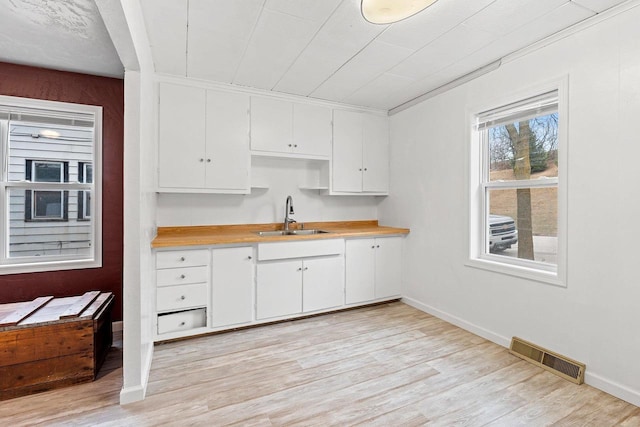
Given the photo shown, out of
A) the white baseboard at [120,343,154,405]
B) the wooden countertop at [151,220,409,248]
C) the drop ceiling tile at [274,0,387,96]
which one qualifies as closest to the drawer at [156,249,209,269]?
the wooden countertop at [151,220,409,248]

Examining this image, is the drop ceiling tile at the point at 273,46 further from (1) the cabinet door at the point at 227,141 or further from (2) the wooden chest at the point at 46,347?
(2) the wooden chest at the point at 46,347

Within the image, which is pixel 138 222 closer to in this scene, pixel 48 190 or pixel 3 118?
pixel 48 190

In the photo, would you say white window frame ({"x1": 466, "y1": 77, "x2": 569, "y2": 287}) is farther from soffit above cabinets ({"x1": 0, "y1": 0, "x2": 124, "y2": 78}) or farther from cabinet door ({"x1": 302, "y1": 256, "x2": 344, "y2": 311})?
soffit above cabinets ({"x1": 0, "y1": 0, "x2": 124, "y2": 78})

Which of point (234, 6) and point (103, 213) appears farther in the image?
point (103, 213)

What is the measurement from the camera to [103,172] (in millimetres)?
2844

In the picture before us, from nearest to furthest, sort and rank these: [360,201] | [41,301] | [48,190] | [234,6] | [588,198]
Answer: [234,6], [588,198], [41,301], [48,190], [360,201]

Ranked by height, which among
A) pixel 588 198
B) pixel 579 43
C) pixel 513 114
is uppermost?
pixel 579 43

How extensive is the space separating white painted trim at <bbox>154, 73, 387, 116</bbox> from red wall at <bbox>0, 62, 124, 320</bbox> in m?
0.53

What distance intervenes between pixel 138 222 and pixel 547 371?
2963 millimetres

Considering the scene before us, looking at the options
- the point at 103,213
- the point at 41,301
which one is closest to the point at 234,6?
the point at 103,213

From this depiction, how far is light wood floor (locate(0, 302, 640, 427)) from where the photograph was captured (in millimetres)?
1701

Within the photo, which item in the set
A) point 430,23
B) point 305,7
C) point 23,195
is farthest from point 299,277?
point 23,195

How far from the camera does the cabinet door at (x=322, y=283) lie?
123 inches

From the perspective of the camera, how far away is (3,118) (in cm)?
257
